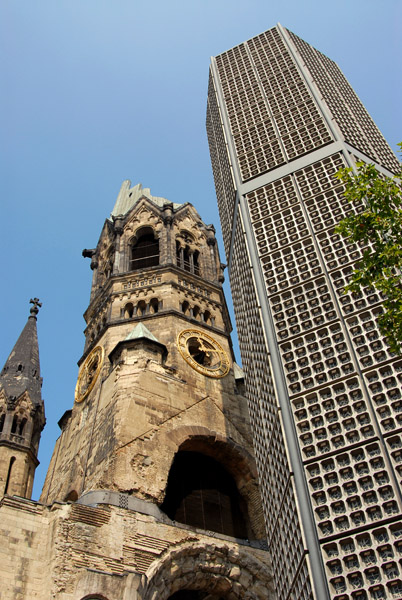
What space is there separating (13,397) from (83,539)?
529 inches

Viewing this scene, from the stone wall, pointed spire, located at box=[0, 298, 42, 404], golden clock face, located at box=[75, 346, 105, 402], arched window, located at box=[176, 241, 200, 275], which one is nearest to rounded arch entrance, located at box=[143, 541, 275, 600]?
the stone wall

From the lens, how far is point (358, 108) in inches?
802

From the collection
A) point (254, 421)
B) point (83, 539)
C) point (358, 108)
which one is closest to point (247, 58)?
point (358, 108)

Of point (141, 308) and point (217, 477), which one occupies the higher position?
point (141, 308)

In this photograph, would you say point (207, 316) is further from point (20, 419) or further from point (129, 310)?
point (20, 419)

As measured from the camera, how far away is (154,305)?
26297mm

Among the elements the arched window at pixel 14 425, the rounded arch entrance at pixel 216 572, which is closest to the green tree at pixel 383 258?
the rounded arch entrance at pixel 216 572

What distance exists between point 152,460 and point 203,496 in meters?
2.84

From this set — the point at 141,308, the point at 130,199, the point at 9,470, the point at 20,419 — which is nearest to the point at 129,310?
the point at 141,308

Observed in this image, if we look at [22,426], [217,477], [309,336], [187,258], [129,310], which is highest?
[187,258]

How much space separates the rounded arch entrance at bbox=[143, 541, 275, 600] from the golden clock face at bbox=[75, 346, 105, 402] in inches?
357

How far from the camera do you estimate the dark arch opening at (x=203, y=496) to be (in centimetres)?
1892

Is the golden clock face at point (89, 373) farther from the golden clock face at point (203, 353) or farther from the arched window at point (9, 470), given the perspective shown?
the arched window at point (9, 470)

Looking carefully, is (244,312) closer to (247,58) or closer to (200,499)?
(200,499)
